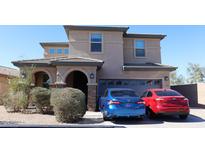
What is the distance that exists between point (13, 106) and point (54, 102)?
202 inches

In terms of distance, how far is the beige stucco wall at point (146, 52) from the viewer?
70.1 feet

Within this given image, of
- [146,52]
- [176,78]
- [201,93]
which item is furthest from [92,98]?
[176,78]

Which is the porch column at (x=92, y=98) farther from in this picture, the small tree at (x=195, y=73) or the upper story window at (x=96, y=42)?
the small tree at (x=195, y=73)

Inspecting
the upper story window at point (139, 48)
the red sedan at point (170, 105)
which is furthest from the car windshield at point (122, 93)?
the upper story window at point (139, 48)

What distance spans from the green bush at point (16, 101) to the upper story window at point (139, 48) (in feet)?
37.4

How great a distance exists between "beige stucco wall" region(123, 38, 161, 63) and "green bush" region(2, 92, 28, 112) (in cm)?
1035

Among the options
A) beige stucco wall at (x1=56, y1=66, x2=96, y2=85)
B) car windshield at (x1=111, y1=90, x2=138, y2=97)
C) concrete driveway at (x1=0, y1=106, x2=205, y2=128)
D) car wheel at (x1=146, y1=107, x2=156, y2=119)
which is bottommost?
concrete driveway at (x1=0, y1=106, x2=205, y2=128)

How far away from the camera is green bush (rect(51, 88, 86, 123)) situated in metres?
11.2

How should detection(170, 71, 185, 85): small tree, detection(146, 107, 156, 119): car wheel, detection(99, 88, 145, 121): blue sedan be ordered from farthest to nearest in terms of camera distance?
detection(170, 71, 185, 85): small tree
detection(146, 107, 156, 119): car wheel
detection(99, 88, 145, 121): blue sedan

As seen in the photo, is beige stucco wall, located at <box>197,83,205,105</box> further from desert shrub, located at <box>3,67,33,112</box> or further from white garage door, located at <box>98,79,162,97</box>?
desert shrub, located at <box>3,67,33,112</box>

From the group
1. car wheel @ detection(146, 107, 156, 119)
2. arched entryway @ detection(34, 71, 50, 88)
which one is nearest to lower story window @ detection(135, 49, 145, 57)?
arched entryway @ detection(34, 71, 50, 88)

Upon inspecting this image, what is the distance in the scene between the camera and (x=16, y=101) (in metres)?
15.1
